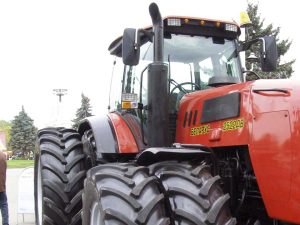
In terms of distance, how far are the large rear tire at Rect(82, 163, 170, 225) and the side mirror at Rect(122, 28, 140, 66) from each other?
1.10 metres

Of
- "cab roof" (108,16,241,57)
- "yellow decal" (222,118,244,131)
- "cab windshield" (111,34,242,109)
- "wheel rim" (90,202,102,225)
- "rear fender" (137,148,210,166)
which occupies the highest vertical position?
"cab roof" (108,16,241,57)

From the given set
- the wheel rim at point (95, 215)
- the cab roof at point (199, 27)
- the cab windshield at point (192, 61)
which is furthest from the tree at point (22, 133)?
the wheel rim at point (95, 215)

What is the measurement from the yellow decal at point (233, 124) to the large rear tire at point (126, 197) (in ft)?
2.70

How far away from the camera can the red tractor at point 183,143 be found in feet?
11.5

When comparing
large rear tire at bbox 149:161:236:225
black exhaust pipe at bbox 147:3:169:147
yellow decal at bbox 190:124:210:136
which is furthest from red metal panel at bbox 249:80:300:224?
black exhaust pipe at bbox 147:3:169:147

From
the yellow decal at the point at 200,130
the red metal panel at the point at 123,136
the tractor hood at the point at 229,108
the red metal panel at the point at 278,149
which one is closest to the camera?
the red metal panel at the point at 278,149

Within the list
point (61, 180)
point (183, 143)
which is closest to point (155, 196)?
point (183, 143)

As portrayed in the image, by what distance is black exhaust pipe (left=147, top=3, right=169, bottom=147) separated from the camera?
4586mm

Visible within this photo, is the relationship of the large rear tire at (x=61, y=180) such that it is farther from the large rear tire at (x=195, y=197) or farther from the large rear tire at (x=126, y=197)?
the large rear tire at (x=195, y=197)

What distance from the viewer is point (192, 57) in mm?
5227

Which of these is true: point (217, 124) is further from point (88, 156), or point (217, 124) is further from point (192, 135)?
point (88, 156)

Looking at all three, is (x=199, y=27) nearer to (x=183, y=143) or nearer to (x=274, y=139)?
(x=183, y=143)

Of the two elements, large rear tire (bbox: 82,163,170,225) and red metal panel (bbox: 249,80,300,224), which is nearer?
red metal panel (bbox: 249,80,300,224)

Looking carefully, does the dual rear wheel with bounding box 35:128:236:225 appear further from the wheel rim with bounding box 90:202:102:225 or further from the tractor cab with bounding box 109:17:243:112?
the tractor cab with bounding box 109:17:243:112
